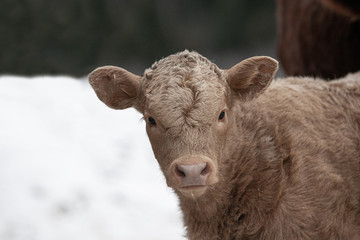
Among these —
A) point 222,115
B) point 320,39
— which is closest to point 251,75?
point 222,115

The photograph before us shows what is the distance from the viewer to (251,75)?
3.34 m

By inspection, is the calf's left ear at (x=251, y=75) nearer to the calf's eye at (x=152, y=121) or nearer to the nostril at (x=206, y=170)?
the calf's eye at (x=152, y=121)

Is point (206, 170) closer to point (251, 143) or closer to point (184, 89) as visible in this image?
point (184, 89)

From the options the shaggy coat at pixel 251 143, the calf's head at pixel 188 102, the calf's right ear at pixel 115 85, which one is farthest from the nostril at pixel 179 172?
the calf's right ear at pixel 115 85

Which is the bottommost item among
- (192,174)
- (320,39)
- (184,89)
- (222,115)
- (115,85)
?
(192,174)

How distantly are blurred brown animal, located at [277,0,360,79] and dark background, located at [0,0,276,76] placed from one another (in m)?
3.49

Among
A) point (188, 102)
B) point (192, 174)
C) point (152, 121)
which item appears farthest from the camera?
point (152, 121)

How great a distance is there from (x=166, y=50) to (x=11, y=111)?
574cm

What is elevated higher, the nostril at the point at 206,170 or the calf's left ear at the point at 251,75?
the calf's left ear at the point at 251,75

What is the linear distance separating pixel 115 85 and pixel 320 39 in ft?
13.1

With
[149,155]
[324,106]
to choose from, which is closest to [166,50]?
[149,155]

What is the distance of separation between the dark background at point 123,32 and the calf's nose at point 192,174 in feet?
21.2

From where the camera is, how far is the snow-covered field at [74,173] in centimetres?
464

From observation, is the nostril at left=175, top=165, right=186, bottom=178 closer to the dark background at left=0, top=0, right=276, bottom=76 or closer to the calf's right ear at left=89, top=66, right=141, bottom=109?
the calf's right ear at left=89, top=66, right=141, bottom=109
